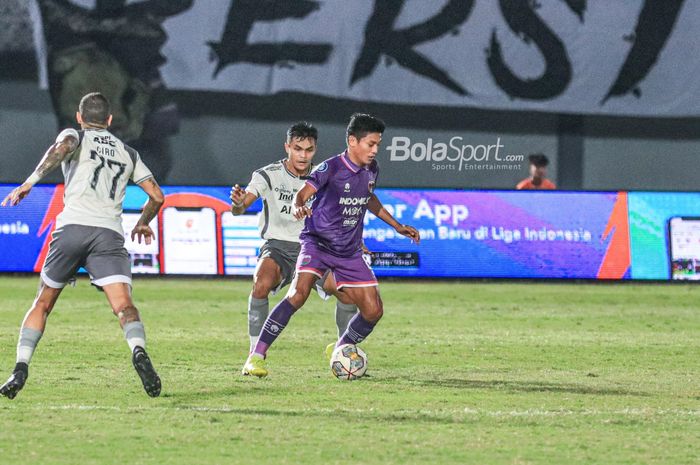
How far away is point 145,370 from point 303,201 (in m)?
1.58

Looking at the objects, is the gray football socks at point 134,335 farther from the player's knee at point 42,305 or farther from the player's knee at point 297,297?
the player's knee at point 297,297

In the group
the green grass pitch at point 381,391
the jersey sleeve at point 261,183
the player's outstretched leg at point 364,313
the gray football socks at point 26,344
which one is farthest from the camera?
the jersey sleeve at point 261,183

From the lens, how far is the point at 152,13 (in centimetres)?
2158

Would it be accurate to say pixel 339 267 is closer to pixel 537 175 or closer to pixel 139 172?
pixel 139 172

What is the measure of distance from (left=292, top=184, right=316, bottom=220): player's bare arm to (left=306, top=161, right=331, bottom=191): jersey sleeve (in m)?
0.05

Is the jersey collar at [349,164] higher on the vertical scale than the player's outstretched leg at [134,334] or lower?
higher

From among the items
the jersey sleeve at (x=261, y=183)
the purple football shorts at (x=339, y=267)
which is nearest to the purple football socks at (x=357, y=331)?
the purple football shorts at (x=339, y=267)

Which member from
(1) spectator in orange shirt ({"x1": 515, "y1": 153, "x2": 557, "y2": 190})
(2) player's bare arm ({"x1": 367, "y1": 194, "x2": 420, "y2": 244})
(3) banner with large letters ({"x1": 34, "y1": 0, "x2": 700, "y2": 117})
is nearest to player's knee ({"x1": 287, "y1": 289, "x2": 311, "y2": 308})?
(2) player's bare arm ({"x1": 367, "y1": 194, "x2": 420, "y2": 244})

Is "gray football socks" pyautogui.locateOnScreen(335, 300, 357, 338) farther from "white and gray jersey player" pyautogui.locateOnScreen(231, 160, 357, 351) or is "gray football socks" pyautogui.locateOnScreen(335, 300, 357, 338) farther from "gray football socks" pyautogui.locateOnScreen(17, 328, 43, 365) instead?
"gray football socks" pyautogui.locateOnScreen(17, 328, 43, 365)

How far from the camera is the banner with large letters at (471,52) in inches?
837

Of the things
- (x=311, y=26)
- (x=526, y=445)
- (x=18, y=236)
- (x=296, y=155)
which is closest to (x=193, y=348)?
(x=296, y=155)

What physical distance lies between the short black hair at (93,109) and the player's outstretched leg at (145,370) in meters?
1.37

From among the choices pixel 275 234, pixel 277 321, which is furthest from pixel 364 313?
pixel 275 234

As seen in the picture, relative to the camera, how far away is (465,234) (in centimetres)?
1833
